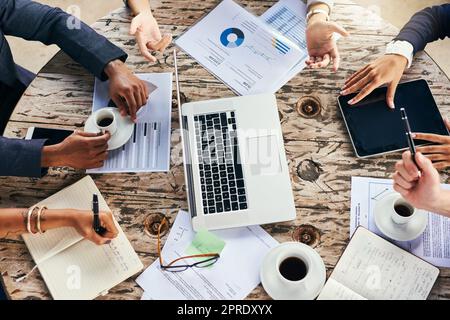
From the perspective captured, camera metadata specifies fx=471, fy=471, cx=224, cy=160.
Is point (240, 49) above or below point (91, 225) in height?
above

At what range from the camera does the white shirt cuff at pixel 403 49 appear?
1274 millimetres

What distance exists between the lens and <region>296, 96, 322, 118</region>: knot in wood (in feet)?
4.19

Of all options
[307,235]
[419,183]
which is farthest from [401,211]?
[307,235]

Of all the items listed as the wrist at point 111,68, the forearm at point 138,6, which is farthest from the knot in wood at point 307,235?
the forearm at point 138,6

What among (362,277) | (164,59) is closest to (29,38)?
(164,59)

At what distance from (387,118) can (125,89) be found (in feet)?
2.29

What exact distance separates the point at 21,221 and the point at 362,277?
2.69ft

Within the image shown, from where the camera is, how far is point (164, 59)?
1.36m

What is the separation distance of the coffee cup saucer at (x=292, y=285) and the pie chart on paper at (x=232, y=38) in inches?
23.7

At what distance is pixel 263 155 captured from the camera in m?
1.22

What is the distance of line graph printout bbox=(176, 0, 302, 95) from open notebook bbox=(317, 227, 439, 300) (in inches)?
19.4

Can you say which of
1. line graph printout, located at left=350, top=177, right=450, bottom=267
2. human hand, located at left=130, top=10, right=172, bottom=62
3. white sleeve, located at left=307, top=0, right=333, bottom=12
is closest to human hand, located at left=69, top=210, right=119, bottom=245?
human hand, located at left=130, top=10, right=172, bottom=62

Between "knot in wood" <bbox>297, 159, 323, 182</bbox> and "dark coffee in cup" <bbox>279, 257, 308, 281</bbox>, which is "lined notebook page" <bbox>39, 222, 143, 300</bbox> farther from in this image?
"knot in wood" <bbox>297, 159, 323, 182</bbox>

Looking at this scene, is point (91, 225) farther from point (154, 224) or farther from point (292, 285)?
point (292, 285)
